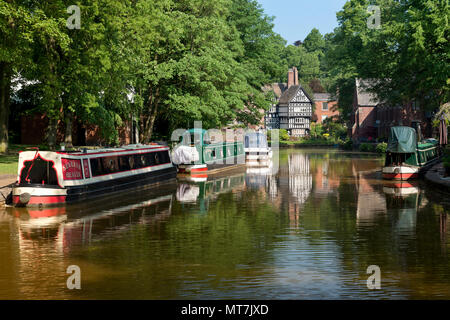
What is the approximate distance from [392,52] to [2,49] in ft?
123

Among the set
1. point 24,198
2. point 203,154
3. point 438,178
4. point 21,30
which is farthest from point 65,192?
point 203,154

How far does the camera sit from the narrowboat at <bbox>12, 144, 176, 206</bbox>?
2091 centimetres

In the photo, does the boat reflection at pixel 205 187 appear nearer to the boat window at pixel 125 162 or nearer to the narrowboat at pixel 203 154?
the narrowboat at pixel 203 154

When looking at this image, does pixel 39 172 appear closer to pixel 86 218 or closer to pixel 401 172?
pixel 86 218

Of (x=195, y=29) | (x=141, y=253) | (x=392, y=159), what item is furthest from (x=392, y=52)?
(x=141, y=253)

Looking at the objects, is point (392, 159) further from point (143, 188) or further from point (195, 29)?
point (195, 29)

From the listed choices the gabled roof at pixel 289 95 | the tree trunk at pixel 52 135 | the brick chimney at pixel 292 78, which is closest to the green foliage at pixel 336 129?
the gabled roof at pixel 289 95

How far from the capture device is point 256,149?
5231cm

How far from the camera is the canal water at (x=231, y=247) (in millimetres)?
10109

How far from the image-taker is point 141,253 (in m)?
13.2

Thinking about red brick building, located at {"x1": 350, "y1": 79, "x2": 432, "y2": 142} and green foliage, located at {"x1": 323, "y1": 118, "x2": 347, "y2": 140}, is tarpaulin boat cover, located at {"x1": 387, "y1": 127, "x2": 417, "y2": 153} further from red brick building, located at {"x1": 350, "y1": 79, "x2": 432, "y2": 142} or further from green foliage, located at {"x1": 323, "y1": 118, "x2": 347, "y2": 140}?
green foliage, located at {"x1": 323, "y1": 118, "x2": 347, "y2": 140}

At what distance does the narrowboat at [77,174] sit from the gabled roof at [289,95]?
11298 cm

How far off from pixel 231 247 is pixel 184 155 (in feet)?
75.9

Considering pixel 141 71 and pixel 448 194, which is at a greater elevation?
pixel 141 71
